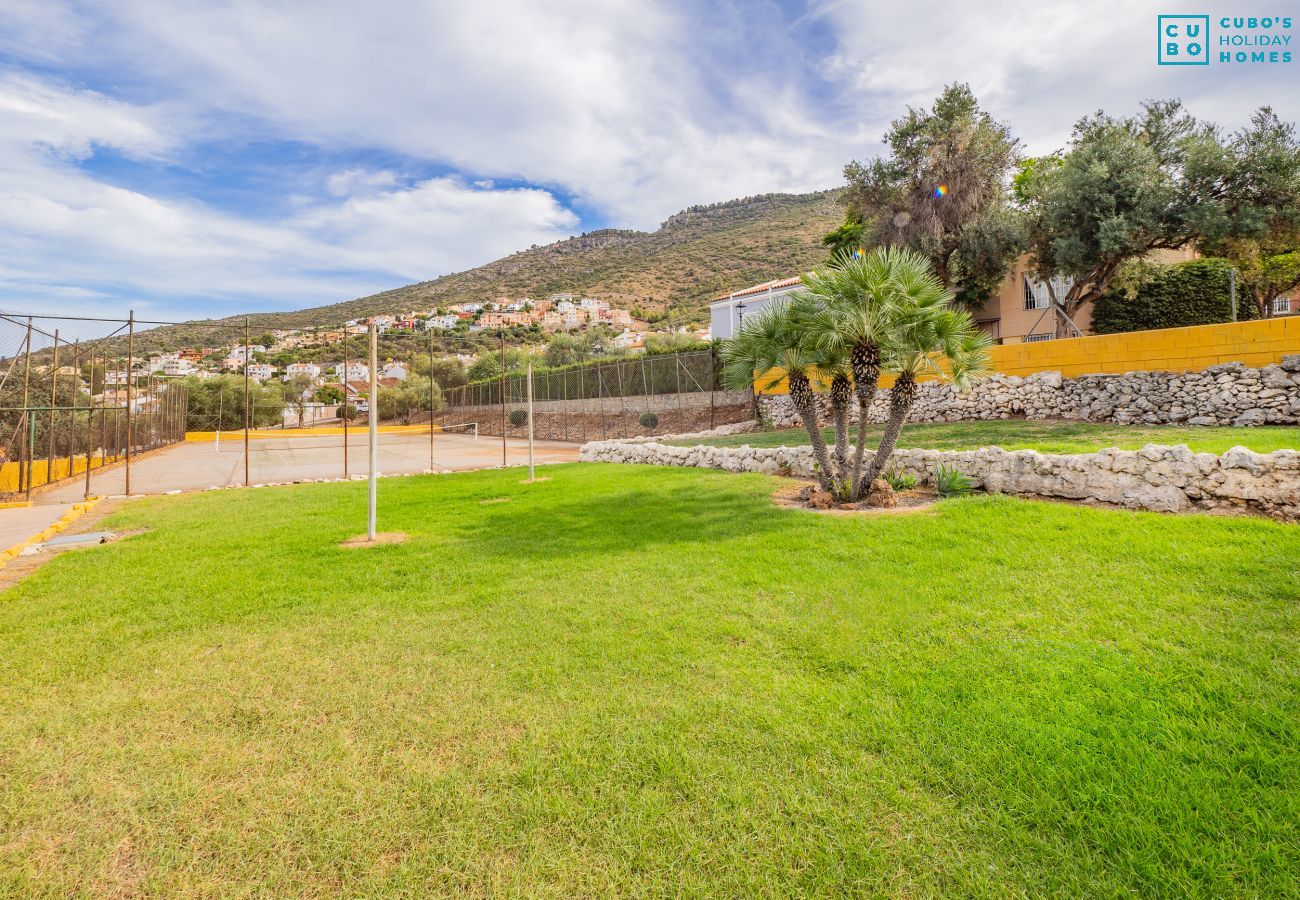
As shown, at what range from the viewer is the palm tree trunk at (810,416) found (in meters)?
7.92

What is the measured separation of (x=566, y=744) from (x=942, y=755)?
1.65m

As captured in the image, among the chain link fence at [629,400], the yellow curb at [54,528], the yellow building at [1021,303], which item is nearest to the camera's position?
the yellow curb at [54,528]

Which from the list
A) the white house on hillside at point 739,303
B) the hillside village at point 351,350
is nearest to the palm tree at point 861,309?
the hillside village at point 351,350

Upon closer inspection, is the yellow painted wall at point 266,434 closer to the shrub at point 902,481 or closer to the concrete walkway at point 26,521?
the concrete walkway at point 26,521

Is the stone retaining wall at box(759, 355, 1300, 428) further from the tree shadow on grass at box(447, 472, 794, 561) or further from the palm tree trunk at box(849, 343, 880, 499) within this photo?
the tree shadow on grass at box(447, 472, 794, 561)

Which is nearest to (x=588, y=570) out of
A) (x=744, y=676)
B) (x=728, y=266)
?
(x=744, y=676)

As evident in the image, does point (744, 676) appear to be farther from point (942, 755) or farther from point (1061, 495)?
point (1061, 495)

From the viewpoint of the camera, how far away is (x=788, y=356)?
317 inches

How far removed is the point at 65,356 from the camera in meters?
14.1

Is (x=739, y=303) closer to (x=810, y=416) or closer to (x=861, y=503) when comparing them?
(x=810, y=416)

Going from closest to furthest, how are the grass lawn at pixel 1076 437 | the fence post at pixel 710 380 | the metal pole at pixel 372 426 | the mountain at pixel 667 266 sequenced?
the metal pole at pixel 372 426 → the grass lawn at pixel 1076 437 → the fence post at pixel 710 380 → the mountain at pixel 667 266

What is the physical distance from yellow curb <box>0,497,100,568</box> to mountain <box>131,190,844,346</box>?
4020cm

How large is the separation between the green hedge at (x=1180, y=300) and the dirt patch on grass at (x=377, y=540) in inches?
879

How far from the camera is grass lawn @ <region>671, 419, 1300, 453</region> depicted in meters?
7.49
